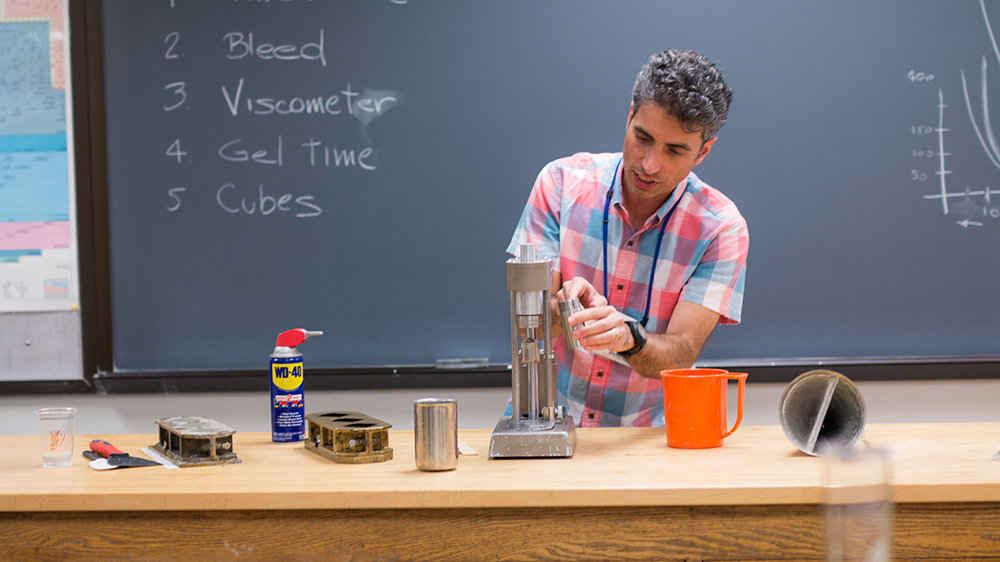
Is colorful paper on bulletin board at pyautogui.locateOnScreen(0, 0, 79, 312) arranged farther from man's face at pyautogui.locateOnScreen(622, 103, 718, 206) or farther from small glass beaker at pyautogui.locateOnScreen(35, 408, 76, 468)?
man's face at pyautogui.locateOnScreen(622, 103, 718, 206)

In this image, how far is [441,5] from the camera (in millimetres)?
2324

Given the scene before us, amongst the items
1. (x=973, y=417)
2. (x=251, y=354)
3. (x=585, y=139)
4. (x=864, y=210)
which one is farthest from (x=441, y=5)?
(x=973, y=417)

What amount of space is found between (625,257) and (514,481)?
81cm

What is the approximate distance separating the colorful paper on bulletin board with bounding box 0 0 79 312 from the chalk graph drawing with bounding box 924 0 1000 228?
8.98 feet

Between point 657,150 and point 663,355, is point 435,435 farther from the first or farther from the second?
point 657,150

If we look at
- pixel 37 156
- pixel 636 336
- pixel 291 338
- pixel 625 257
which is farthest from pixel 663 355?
pixel 37 156

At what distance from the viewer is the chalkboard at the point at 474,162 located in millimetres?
2289

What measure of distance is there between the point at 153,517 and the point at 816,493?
1.03 metres

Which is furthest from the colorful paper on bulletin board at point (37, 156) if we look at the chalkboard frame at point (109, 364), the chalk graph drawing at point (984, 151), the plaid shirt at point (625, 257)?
the chalk graph drawing at point (984, 151)

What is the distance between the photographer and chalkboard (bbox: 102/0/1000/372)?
2.29 meters

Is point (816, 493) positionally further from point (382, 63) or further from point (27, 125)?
point (27, 125)

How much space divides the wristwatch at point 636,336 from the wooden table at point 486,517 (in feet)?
1.14

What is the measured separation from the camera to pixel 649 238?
183 centimetres

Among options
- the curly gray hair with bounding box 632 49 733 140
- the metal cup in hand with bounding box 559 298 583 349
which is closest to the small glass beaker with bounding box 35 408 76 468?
the metal cup in hand with bounding box 559 298 583 349
